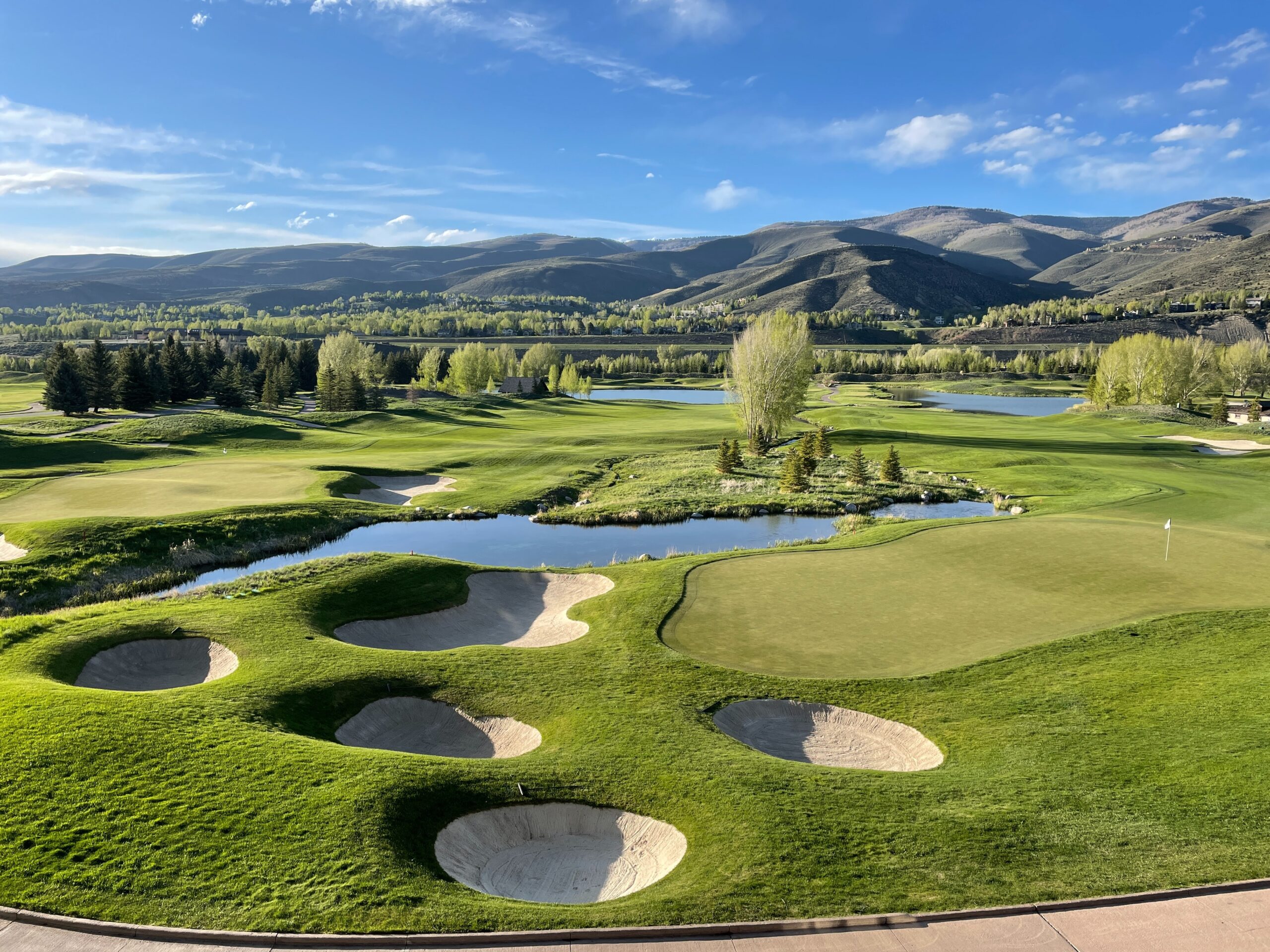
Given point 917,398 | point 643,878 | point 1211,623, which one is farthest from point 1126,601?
point 917,398

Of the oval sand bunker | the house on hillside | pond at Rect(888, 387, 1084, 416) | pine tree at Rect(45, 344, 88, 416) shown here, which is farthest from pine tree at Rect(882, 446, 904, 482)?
the house on hillside

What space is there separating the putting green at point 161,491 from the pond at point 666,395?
263 feet

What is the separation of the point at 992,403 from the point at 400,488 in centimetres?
10745

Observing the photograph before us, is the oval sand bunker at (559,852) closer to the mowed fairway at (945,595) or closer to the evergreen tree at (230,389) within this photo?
the mowed fairway at (945,595)

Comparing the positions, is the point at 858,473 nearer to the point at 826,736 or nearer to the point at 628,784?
the point at 826,736

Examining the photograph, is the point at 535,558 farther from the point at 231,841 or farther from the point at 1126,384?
the point at 1126,384

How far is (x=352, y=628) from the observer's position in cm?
2248

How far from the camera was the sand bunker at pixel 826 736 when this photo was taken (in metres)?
15.1

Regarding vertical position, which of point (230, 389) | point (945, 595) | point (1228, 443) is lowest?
point (945, 595)

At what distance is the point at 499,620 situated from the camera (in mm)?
24531

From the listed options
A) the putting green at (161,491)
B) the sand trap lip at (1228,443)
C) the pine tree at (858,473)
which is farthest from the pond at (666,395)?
the putting green at (161,491)

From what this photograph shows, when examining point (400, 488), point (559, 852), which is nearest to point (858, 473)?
point (400, 488)

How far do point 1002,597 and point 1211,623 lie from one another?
16.9 feet

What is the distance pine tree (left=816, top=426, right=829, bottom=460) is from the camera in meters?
56.8
